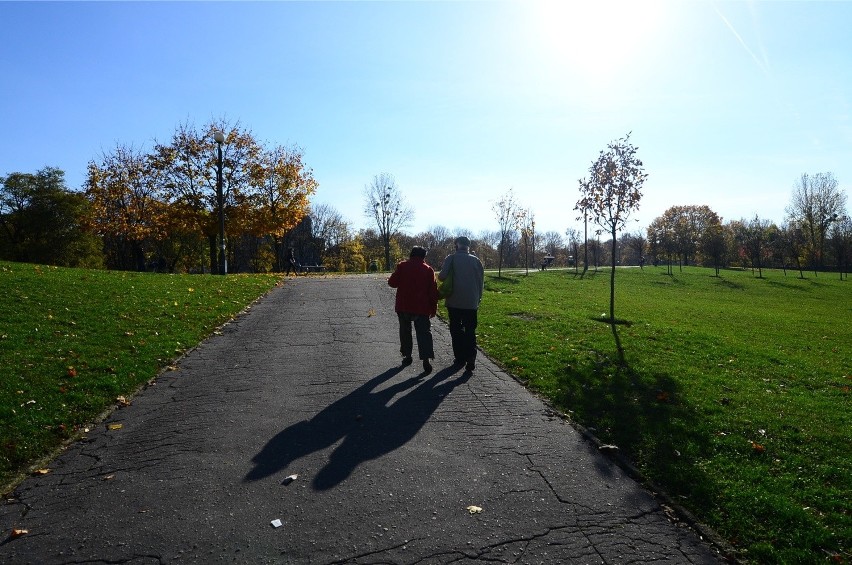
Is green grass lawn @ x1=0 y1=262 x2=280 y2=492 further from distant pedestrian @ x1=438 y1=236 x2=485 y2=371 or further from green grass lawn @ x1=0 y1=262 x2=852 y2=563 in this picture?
distant pedestrian @ x1=438 y1=236 x2=485 y2=371

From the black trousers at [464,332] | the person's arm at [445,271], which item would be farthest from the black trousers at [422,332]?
the person's arm at [445,271]

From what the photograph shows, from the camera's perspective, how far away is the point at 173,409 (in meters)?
6.07

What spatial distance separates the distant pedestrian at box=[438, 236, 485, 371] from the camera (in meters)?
7.71

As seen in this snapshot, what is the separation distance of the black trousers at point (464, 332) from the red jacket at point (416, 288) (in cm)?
39

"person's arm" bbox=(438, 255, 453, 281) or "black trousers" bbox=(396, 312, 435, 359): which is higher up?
"person's arm" bbox=(438, 255, 453, 281)

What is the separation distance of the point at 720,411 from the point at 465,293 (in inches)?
138

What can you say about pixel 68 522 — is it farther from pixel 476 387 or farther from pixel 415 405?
pixel 476 387

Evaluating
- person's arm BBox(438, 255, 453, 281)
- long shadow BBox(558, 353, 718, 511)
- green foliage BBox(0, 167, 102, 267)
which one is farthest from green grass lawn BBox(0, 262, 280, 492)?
green foliage BBox(0, 167, 102, 267)

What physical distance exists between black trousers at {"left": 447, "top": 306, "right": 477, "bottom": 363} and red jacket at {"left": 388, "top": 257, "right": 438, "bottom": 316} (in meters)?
0.39

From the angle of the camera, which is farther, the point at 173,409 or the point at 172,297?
the point at 172,297

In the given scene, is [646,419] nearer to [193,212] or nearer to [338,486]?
[338,486]

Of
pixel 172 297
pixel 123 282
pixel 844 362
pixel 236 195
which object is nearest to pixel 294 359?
pixel 172 297

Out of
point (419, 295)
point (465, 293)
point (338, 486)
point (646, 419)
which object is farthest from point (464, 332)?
point (338, 486)

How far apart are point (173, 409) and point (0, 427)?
1.54 metres
